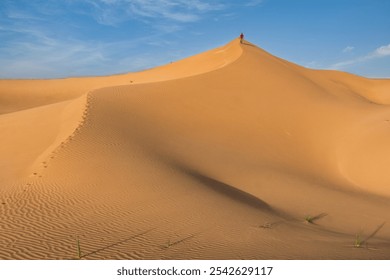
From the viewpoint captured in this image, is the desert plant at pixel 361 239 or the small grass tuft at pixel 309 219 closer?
the desert plant at pixel 361 239

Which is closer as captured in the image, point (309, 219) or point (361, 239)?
Answer: point (361, 239)

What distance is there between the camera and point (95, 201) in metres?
8.85

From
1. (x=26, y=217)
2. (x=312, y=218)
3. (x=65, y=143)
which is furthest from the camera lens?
(x=65, y=143)

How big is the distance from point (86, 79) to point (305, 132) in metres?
29.6

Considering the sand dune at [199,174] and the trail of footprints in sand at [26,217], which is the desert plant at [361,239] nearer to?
the sand dune at [199,174]

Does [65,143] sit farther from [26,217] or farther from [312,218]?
[312,218]

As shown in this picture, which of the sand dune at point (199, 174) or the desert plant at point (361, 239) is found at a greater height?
the sand dune at point (199, 174)

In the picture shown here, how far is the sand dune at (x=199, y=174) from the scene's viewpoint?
6.89 metres

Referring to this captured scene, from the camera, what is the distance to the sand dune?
6.89 m

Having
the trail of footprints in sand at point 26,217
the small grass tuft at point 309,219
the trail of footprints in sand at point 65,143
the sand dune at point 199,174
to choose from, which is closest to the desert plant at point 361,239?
the sand dune at point 199,174

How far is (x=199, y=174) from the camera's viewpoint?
11852 millimetres

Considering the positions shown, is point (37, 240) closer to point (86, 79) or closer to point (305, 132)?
point (305, 132)

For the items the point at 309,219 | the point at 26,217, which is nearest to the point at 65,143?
the point at 26,217

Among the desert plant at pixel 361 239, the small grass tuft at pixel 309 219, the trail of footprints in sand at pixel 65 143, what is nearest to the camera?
the desert plant at pixel 361 239
